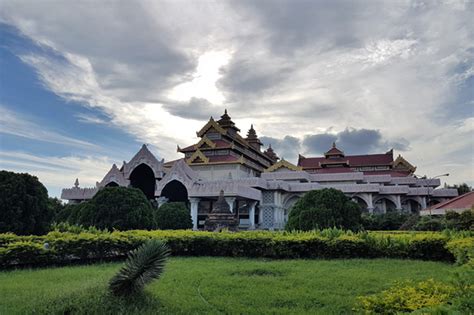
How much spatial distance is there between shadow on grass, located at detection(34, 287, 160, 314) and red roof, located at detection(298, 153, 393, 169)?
1453 inches

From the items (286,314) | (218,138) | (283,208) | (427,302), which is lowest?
(286,314)

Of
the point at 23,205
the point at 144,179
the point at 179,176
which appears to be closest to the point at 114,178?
the point at 144,179

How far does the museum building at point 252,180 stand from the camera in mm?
28234

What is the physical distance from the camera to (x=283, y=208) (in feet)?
109

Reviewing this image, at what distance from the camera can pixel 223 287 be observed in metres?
7.52

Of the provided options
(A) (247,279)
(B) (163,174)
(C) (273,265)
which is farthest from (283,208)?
(A) (247,279)

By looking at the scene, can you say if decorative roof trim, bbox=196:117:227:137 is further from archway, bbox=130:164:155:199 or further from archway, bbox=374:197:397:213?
archway, bbox=374:197:397:213

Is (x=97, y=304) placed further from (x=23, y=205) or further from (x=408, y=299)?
(x=23, y=205)

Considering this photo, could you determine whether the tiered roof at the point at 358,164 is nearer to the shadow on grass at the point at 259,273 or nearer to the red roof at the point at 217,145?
the red roof at the point at 217,145

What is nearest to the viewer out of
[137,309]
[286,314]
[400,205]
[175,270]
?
[137,309]

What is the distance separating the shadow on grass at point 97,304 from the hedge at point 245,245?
4.80 metres

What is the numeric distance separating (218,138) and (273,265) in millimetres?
29594

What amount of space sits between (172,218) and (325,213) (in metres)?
10.3

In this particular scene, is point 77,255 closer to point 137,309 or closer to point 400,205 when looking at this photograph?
point 137,309
